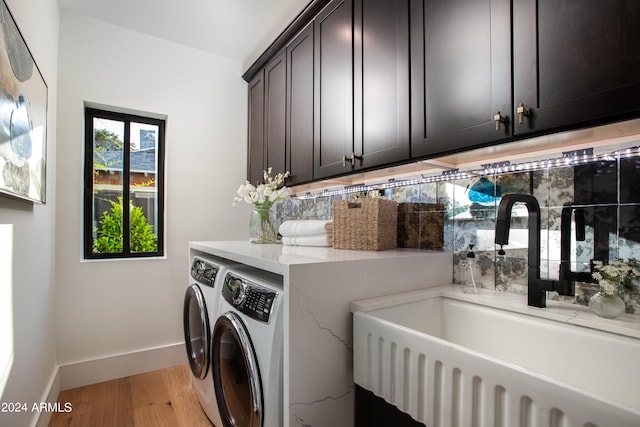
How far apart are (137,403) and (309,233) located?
1616 mm

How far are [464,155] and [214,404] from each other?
68.5 inches

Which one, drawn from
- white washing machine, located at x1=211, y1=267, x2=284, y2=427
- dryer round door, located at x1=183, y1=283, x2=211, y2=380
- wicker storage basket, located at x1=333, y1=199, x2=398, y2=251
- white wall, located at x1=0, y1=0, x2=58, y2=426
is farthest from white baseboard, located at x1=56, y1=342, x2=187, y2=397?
wicker storage basket, located at x1=333, y1=199, x2=398, y2=251

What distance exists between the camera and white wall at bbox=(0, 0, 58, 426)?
4.17 ft

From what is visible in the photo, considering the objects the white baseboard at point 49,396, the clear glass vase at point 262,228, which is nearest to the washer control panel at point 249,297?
the clear glass vase at point 262,228

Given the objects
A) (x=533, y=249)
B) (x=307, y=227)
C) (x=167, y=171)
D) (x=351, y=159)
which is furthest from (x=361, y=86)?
(x=167, y=171)

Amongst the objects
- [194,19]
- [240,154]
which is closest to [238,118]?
[240,154]

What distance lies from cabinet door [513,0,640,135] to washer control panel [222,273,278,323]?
100cm

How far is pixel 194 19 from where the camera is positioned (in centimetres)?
233

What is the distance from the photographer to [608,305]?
98cm

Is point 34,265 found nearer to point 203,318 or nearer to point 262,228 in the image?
point 203,318

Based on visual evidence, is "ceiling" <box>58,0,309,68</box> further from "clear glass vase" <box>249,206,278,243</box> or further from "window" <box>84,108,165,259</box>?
"clear glass vase" <box>249,206,278,243</box>

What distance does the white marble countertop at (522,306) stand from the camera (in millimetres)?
918

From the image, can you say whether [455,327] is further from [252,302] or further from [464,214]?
[252,302]

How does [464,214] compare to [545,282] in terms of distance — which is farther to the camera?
[464,214]
